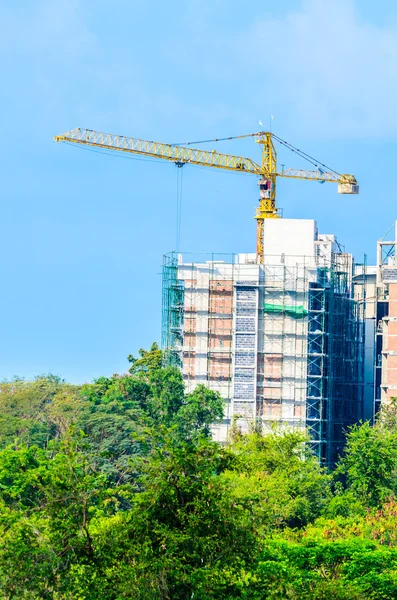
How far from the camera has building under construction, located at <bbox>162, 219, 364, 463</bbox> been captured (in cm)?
9519

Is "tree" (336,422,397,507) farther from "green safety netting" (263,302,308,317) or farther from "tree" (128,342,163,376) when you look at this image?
"tree" (128,342,163,376)

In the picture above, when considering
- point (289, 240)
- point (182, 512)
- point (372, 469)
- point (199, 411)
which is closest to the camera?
point (182, 512)

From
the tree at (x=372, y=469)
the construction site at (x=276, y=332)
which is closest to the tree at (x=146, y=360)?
the construction site at (x=276, y=332)

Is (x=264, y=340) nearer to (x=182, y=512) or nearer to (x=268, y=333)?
(x=268, y=333)

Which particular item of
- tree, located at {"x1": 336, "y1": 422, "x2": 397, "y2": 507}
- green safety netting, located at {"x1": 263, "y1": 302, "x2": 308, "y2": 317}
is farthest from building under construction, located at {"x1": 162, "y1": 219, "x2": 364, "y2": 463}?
tree, located at {"x1": 336, "y1": 422, "x2": 397, "y2": 507}

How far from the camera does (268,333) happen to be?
314ft

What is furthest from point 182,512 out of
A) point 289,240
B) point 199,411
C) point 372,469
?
point 289,240

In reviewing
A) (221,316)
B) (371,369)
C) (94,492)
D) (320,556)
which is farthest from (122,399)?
(94,492)

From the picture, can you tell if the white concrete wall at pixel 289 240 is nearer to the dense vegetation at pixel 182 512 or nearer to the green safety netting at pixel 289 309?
the green safety netting at pixel 289 309

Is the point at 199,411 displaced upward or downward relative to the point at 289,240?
downward

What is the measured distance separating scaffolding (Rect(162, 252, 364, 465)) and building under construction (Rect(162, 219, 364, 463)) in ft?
0.22

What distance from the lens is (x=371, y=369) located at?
110 meters

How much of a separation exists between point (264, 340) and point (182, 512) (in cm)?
5738

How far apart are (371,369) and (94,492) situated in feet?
234
